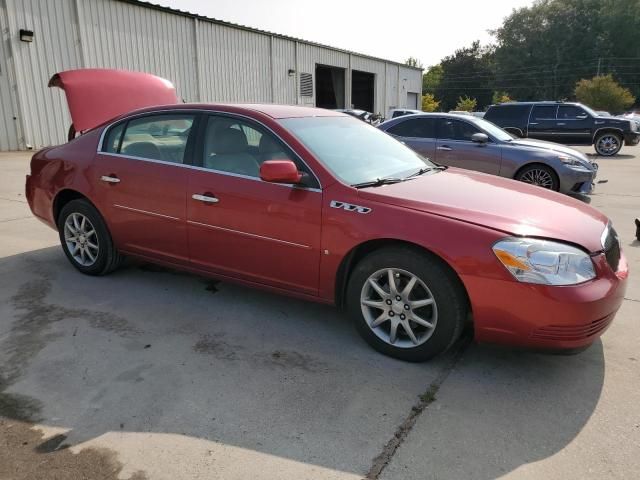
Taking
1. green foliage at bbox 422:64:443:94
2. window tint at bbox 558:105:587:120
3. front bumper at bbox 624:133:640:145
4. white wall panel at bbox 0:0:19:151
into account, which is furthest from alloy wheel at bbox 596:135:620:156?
green foliage at bbox 422:64:443:94

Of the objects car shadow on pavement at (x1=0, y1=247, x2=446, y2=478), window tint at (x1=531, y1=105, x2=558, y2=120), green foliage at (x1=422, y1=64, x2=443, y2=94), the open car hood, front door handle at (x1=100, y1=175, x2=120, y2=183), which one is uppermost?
green foliage at (x1=422, y1=64, x2=443, y2=94)

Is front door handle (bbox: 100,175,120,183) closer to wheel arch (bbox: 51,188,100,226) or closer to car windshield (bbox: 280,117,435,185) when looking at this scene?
wheel arch (bbox: 51,188,100,226)

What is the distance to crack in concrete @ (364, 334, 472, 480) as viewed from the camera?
2.32 m

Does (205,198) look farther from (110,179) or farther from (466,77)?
(466,77)

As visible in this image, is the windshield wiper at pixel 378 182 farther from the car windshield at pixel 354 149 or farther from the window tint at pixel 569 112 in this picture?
the window tint at pixel 569 112

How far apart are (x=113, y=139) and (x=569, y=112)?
1579 centimetres

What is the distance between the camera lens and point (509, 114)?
16672 millimetres

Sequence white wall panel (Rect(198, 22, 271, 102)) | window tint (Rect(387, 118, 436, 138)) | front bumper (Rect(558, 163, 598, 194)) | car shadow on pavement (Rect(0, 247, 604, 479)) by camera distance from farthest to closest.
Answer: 1. white wall panel (Rect(198, 22, 271, 102))
2. window tint (Rect(387, 118, 436, 138))
3. front bumper (Rect(558, 163, 598, 194))
4. car shadow on pavement (Rect(0, 247, 604, 479))

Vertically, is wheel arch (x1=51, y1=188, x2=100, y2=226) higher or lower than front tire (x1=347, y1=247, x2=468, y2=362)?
higher

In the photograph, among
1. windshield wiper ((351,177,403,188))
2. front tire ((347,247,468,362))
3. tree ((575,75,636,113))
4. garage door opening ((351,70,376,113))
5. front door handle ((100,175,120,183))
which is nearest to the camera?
front tire ((347,247,468,362))

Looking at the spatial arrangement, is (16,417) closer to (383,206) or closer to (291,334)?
(291,334)

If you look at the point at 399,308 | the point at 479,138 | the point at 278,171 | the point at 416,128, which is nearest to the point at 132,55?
the point at 416,128

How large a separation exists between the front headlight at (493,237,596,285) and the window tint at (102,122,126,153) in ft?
10.8

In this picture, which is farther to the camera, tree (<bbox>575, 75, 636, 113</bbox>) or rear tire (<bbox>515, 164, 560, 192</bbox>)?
tree (<bbox>575, 75, 636, 113</bbox>)
